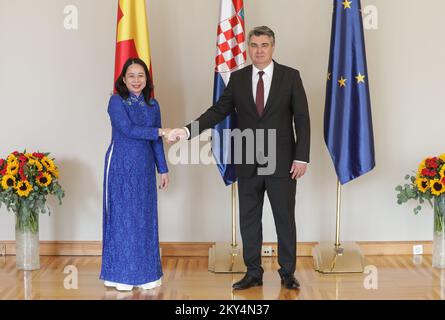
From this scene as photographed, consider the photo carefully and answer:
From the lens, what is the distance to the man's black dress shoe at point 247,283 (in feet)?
15.8

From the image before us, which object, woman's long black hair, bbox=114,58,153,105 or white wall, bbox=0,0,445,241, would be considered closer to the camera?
woman's long black hair, bbox=114,58,153,105

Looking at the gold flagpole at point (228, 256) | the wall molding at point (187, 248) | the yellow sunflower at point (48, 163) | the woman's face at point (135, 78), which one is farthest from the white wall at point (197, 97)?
the woman's face at point (135, 78)

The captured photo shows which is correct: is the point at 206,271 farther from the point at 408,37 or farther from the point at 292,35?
the point at 408,37

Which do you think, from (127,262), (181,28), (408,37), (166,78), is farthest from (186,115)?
(408,37)

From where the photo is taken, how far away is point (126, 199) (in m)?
4.73

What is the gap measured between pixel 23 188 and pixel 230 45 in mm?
1853

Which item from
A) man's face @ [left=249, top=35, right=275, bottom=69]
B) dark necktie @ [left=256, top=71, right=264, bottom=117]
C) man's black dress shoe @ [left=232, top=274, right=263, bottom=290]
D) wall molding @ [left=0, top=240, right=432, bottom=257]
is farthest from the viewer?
wall molding @ [left=0, top=240, right=432, bottom=257]

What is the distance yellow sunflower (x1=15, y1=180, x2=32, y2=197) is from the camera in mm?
5238

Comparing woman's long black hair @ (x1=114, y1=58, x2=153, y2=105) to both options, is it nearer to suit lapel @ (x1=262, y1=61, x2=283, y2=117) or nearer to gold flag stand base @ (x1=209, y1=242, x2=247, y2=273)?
suit lapel @ (x1=262, y1=61, x2=283, y2=117)

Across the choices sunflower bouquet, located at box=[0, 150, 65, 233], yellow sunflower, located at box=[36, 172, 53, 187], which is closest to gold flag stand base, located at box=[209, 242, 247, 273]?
sunflower bouquet, located at box=[0, 150, 65, 233]

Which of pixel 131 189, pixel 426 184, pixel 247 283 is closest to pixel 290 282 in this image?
pixel 247 283

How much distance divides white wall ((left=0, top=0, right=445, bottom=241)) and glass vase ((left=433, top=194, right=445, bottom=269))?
454 mm

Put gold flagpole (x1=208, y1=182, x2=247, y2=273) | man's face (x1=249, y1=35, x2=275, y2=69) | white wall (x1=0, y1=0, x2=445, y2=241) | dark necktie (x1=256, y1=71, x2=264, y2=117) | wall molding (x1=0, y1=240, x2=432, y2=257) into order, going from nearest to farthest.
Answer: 1. man's face (x1=249, y1=35, x2=275, y2=69)
2. dark necktie (x1=256, y1=71, x2=264, y2=117)
3. gold flagpole (x1=208, y1=182, x2=247, y2=273)
4. white wall (x1=0, y1=0, x2=445, y2=241)
5. wall molding (x1=0, y1=240, x2=432, y2=257)

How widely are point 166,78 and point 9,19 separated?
133cm
